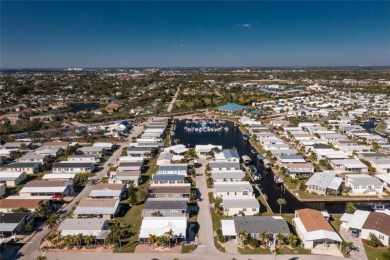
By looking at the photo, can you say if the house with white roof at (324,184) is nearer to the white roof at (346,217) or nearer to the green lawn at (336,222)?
the green lawn at (336,222)

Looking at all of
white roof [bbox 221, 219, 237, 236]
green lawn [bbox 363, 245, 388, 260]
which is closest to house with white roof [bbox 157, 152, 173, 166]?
white roof [bbox 221, 219, 237, 236]

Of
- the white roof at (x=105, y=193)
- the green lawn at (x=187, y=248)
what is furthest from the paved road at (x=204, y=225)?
the white roof at (x=105, y=193)

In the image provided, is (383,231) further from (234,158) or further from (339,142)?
(339,142)

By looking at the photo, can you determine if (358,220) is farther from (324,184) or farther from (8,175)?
(8,175)

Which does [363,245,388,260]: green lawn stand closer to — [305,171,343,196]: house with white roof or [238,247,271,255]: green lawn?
[238,247,271,255]: green lawn

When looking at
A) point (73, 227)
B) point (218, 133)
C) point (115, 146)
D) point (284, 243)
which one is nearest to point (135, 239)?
point (73, 227)

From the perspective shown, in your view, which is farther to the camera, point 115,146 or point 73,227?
point 115,146
